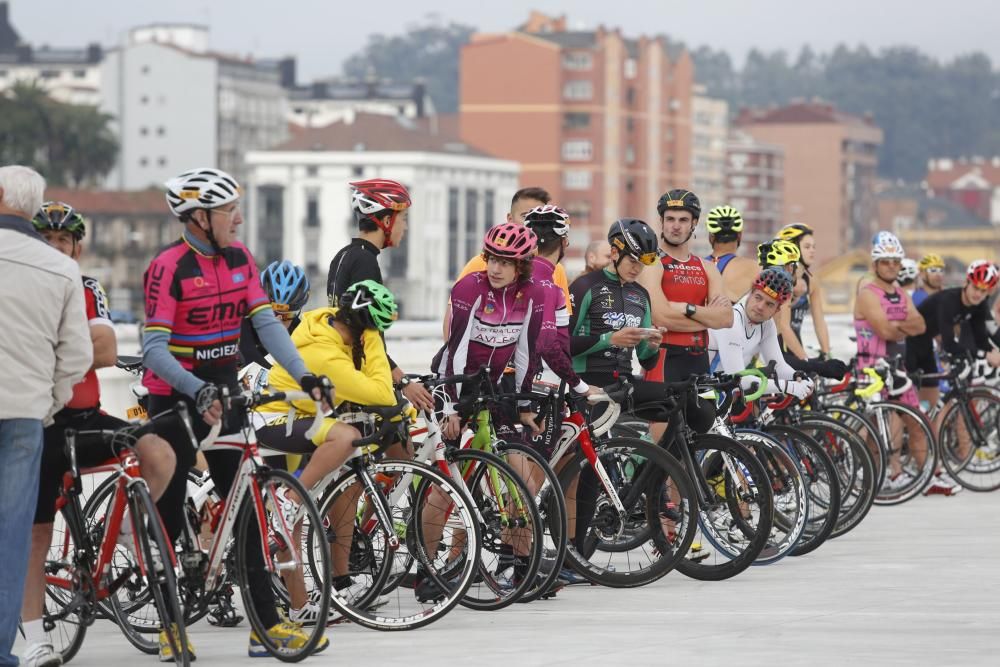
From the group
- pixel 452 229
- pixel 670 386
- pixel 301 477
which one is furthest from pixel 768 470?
pixel 452 229

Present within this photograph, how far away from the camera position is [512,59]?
516ft

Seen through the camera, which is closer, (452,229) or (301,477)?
(301,477)

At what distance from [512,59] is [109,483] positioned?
150127 millimetres

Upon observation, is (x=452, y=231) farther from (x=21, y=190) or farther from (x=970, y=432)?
(x=21, y=190)

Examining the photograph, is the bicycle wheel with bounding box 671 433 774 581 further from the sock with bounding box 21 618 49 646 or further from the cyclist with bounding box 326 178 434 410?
the sock with bounding box 21 618 49 646

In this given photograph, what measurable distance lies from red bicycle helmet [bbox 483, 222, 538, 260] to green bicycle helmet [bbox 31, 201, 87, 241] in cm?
193

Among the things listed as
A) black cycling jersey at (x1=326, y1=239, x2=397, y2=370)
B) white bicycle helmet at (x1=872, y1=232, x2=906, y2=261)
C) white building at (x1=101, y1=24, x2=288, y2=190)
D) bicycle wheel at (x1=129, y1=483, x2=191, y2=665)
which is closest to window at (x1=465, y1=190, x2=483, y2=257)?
white building at (x1=101, y1=24, x2=288, y2=190)

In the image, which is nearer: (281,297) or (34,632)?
(34,632)

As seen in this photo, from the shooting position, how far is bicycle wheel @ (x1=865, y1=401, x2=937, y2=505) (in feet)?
Result: 50.1

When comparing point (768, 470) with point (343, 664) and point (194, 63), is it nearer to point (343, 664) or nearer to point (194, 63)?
point (343, 664)

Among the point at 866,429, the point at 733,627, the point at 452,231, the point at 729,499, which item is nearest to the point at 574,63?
the point at 452,231

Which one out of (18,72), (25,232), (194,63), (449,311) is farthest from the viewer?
(18,72)

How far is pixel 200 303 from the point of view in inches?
339

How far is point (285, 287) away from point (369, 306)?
150 centimetres
